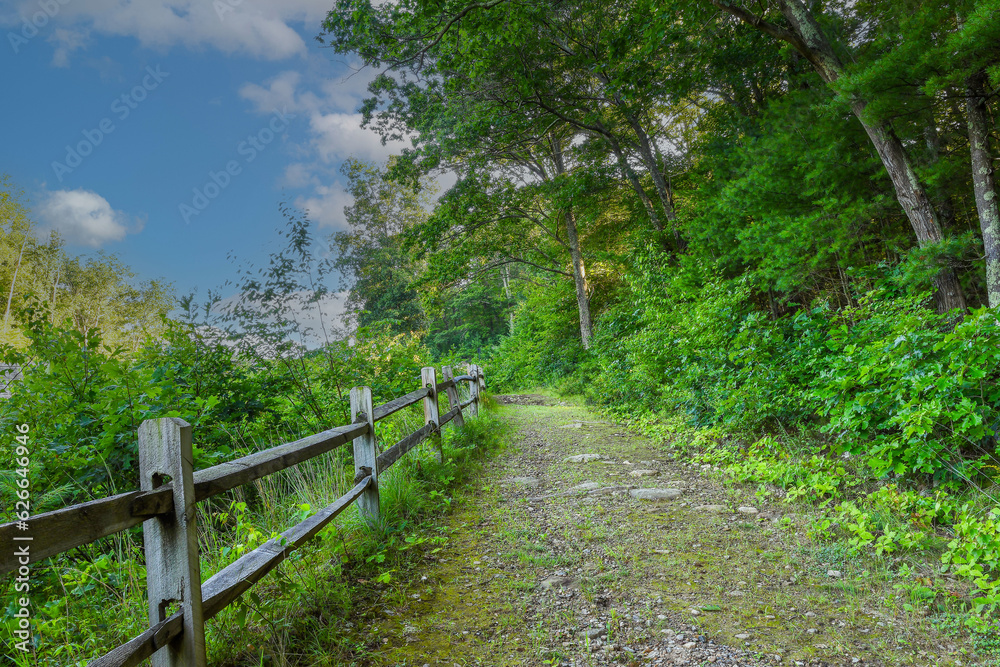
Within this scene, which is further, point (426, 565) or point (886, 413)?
point (886, 413)

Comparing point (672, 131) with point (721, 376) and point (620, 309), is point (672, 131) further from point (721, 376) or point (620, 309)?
point (721, 376)

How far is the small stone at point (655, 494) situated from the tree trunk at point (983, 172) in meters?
3.91

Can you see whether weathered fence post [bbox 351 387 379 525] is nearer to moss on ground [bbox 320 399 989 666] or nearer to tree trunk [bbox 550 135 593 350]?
moss on ground [bbox 320 399 989 666]

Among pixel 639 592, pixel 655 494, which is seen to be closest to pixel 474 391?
pixel 655 494

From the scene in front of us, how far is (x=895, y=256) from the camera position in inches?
275

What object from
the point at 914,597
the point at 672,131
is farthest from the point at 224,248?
the point at 672,131

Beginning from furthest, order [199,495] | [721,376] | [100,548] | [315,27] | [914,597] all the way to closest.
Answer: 1. [315,27]
2. [721,376]
3. [100,548]
4. [914,597]
5. [199,495]

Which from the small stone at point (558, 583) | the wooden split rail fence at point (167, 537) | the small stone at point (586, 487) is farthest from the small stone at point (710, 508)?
the wooden split rail fence at point (167, 537)

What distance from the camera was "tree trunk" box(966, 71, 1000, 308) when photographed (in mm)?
4980

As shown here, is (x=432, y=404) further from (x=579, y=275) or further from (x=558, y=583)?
(x=579, y=275)

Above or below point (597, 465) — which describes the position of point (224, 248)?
above

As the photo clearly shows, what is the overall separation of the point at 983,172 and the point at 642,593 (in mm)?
5896

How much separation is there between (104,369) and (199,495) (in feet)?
7.85

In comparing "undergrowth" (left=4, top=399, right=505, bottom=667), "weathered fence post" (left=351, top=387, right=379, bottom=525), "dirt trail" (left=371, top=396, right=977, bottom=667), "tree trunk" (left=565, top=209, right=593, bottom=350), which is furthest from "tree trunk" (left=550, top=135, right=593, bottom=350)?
"weathered fence post" (left=351, top=387, right=379, bottom=525)
